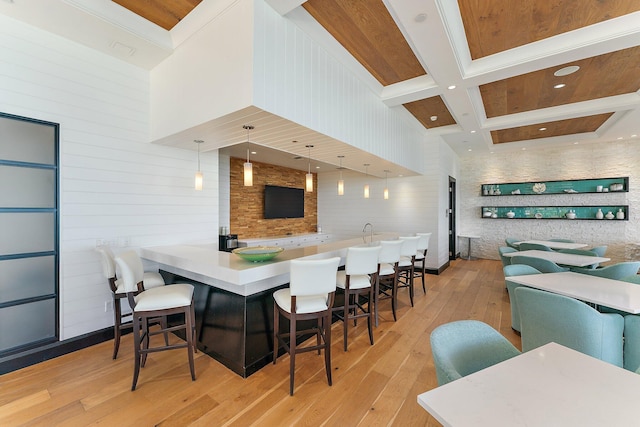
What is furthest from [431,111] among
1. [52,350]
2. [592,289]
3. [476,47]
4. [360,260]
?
[52,350]

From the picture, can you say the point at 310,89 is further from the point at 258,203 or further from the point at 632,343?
the point at 258,203

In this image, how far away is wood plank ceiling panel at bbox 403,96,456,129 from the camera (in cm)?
439

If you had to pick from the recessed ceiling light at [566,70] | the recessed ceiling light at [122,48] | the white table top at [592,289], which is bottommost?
the white table top at [592,289]

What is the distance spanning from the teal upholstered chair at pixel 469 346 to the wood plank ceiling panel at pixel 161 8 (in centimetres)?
324

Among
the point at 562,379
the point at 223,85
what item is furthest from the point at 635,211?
the point at 223,85

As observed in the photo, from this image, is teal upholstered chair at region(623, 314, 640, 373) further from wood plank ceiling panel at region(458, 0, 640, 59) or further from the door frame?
the door frame

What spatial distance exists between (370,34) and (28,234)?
387 cm

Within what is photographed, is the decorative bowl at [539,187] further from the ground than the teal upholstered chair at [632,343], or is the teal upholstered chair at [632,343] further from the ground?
the decorative bowl at [539,187]

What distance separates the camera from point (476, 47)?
3.01 meters

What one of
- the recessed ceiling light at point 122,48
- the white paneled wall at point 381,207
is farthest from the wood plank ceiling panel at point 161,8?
the white paneled wall at point 381,207

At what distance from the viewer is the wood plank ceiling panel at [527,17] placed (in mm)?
2355

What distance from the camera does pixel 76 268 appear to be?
2.76 m

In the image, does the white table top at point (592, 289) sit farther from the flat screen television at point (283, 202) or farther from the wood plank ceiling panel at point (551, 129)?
the flat screen television at point (283, 202)

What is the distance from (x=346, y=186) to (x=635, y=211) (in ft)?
21.7
